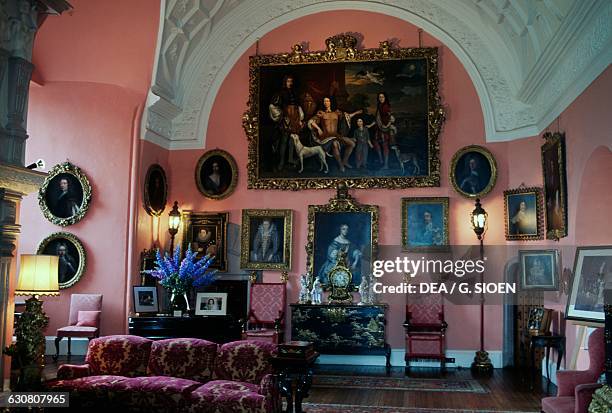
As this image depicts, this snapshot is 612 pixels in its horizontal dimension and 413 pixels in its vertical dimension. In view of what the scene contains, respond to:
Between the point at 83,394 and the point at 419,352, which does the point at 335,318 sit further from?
the point at 83,394

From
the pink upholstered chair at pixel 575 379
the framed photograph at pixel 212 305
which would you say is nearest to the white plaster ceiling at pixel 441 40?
the pink upholstered chair at pixel 575 379

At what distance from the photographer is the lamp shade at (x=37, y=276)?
677cm

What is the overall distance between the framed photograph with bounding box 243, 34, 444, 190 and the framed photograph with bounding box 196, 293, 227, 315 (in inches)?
179

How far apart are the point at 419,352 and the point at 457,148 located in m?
4.10

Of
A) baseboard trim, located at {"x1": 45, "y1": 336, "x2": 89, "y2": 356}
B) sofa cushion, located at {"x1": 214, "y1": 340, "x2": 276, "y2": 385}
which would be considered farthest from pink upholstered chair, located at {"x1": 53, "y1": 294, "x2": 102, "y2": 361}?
sofa cushion, located at {"x1": 214, "y1": 340, "x2": 276, "y2": 385}

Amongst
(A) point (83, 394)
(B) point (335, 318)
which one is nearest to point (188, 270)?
(A) point (83, 394)

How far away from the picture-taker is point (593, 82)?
8.54 meters

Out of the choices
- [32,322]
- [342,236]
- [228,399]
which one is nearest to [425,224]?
[342,236]

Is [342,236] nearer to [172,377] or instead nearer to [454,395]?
[454,395]

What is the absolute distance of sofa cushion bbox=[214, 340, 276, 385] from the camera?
22.3ft

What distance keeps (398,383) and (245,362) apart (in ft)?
14.0

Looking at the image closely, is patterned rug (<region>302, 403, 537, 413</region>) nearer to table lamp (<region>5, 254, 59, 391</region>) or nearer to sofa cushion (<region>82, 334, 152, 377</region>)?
sofa cushion (<region>82, 334, 152, 377</region>)

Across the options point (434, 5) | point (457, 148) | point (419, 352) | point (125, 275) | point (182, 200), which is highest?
point (434, 5)

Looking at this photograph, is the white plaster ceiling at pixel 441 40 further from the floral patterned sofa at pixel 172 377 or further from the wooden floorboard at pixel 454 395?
the floral patterned sofa at pixel 172 377
